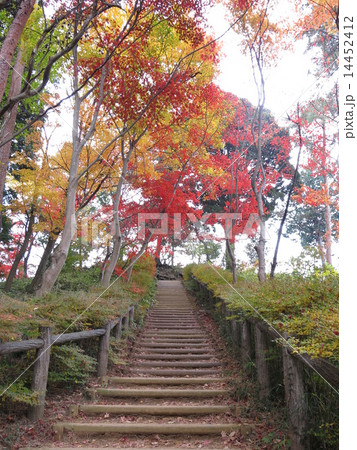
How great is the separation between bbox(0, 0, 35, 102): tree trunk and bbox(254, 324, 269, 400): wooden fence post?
441 centimetres

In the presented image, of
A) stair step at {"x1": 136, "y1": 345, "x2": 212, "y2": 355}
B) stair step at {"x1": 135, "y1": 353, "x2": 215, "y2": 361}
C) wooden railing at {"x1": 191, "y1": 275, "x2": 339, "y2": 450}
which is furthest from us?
stair step at {"x1": 136, "y1": 345, "x2": 212, "y2": 355}

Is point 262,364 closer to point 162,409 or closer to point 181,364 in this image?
point 162,409

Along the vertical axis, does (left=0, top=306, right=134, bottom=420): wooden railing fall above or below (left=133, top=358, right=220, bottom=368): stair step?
above

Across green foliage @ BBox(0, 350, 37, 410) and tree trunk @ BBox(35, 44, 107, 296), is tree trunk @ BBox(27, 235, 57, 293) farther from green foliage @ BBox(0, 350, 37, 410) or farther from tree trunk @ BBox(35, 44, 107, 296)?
green foliage @ BBox(0, 350, 37, 410)

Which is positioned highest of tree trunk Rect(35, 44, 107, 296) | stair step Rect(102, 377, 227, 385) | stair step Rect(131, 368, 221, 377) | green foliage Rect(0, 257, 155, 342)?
tree trunk Rect(35, 44, 107, 296)

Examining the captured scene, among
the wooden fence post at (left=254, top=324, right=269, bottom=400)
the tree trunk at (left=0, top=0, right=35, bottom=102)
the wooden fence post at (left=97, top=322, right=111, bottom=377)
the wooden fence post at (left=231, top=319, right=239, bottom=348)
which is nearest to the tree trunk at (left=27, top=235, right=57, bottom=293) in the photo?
the wooden fence post at (left=97, top=322, right=111, bottom=377)

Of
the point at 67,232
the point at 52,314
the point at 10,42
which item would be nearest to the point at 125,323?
the point at 67,232

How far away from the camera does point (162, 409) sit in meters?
4.20

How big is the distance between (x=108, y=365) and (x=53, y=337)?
2.26m

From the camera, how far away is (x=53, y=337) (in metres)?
3.87

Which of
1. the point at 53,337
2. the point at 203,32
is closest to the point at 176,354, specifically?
the point at 53,337

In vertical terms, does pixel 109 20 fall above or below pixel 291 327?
above

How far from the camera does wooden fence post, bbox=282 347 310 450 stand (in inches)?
112
